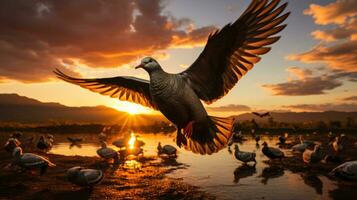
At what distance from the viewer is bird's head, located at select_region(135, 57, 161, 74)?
4637 millimetres

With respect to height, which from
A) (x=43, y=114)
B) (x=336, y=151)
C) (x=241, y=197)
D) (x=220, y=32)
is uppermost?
(x=43, y=114)

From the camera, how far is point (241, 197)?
9633 mm

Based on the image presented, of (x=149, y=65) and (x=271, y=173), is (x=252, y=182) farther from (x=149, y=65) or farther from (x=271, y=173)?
(x=149, y=65)

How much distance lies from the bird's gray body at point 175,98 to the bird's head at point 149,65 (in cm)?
8

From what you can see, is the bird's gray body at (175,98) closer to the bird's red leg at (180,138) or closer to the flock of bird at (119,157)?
the bird's red leg at (180,138)

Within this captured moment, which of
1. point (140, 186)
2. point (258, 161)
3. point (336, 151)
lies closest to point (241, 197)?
point (140, 186)

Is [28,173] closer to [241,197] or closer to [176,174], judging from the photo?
[176,174]

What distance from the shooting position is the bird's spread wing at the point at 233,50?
472 centimetres

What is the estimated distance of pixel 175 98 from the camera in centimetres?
458

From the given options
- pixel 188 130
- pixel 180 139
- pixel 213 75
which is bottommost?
pixel 180 139

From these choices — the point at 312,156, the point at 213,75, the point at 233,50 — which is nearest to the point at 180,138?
the point at 213,75

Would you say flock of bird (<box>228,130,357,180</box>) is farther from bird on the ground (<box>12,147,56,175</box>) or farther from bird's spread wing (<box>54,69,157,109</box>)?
bird on the ground (<box>12,147,56,175</box>)

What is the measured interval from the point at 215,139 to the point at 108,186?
22.6 ft

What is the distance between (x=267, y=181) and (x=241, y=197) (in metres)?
2.67
